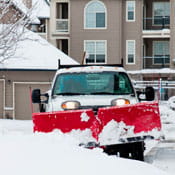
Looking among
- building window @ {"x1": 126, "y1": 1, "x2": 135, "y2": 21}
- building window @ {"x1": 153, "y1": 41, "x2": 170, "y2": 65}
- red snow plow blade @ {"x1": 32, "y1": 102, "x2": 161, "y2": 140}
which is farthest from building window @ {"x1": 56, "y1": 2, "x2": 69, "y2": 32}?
red snow plow blade @ {"x1": 32, "y1": 102, "x2": 161, "y2": 140}

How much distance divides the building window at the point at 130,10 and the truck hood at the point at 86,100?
1083 inches

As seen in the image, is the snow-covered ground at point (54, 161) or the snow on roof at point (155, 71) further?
the snow on roof at point (155, 71)

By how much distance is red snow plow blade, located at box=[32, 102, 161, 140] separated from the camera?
9.62 meters

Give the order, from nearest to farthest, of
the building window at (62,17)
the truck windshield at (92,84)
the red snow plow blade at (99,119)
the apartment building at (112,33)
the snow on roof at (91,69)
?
the red snow plow blade at (99,119) < the truck windshield at (92,84) < the snow on roof at (91,69) < the apartment building at (112,33) < the building window at (62,17)

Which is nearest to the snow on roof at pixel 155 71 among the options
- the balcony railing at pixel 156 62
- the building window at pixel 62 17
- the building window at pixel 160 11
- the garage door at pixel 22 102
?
the balcony railing at pixel 156 62

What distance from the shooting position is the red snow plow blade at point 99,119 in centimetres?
962

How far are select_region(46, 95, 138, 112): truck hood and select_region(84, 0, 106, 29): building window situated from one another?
27.2m

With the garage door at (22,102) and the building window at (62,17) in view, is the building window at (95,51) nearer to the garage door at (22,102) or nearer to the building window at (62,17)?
the building window at (62,17)

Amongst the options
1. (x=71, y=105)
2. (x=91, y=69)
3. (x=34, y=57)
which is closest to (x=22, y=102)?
(x=34, y=57)

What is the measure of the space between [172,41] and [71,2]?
318 inches

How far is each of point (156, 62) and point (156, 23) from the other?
3.09 m

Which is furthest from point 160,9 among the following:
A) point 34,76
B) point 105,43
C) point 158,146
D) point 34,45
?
point 158,146

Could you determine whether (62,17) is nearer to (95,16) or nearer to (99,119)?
(95,16)

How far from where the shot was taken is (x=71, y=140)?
9.30m
